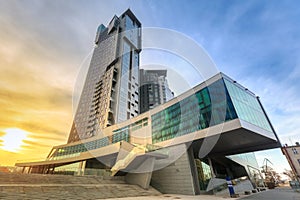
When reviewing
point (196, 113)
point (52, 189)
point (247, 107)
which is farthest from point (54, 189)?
point (247, 107)

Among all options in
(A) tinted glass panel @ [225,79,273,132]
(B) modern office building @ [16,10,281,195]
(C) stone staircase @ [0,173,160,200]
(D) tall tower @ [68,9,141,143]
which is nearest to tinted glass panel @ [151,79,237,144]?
(B) modern office building @ [16,10,281,195]

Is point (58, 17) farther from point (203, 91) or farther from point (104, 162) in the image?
point (104, 162)

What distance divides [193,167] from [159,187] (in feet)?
14.0

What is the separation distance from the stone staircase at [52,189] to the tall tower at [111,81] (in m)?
28.7

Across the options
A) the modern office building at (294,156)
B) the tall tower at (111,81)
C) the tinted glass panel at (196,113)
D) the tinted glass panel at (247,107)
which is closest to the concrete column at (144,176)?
the tinted glass panel at (196,113)

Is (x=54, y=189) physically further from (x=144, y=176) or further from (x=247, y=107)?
(x=247, y=107)

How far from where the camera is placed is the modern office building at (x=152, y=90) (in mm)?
72625

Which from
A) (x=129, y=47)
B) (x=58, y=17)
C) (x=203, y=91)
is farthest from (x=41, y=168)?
(x=129, y=47)

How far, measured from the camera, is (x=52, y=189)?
29.3ft

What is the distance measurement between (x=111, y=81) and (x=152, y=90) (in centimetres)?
3025

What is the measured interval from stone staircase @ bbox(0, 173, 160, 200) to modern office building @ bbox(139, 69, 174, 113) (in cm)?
5853

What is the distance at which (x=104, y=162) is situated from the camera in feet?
95.3

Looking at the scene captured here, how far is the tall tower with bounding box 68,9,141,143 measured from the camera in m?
45.5

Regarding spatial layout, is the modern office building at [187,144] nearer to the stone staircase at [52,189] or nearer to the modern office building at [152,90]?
the stone staircase at [52,189]
